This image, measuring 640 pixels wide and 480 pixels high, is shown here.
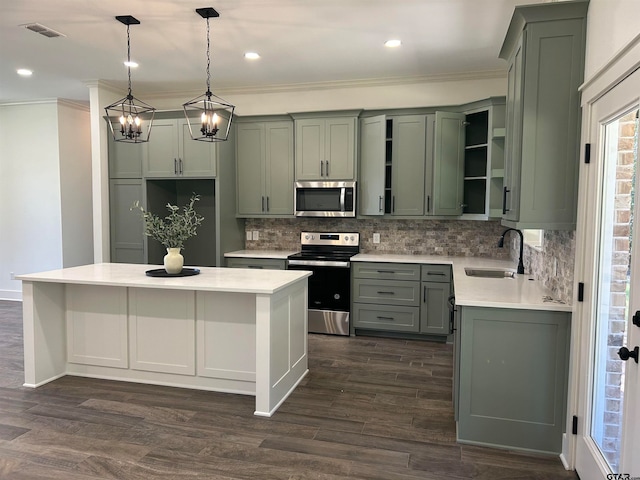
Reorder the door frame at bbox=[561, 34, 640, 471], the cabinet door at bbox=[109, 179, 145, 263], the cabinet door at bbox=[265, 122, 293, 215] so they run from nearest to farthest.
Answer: the door frame at bbox=[561, 34, 640, 471], the cabinet door at bbox=[265, 122, 293, 215], the cabinet door at bbox=[109, 179, 145, 263]

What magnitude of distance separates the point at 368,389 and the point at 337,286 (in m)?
1.60

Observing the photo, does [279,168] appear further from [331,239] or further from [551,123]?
[551,123]

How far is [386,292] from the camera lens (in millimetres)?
4785

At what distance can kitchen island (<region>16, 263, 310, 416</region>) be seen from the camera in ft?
10.4

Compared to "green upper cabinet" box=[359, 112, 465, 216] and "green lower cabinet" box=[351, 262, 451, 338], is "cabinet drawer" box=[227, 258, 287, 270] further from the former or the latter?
"green upper cabinet" box=[359, 112, 465, 216]

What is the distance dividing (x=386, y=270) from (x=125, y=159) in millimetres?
3358

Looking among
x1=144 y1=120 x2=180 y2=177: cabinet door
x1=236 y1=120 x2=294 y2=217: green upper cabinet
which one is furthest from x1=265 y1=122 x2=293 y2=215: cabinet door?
x1=144 y1=120 x2=180 y2=177: cabinet door

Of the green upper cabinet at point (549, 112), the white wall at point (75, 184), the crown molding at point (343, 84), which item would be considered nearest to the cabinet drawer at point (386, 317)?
the green upper cabinet at point (549, 112)

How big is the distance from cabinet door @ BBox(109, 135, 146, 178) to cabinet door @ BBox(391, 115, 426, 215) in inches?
117

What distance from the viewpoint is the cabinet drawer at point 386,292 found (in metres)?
4.71

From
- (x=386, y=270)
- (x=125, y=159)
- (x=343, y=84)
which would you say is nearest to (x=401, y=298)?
(x=386, y=270)

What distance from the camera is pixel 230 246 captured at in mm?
5402

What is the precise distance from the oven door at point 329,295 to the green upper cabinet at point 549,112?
102 inches

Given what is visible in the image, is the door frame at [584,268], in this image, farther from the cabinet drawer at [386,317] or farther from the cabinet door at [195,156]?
the cabinet door at [195,156]
